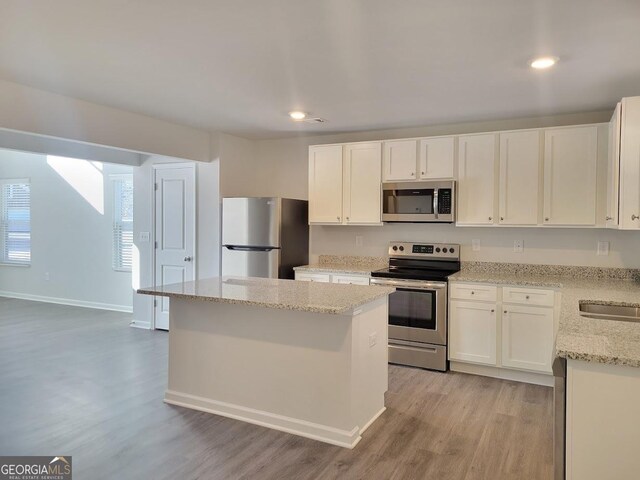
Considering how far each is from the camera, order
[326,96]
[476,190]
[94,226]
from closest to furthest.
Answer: [326,96] → [476,190] → [94,226]

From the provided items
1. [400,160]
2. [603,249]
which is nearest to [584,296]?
[603,249]

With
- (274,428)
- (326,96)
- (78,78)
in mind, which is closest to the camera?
(274,428)

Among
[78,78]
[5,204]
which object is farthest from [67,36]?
[5,204]

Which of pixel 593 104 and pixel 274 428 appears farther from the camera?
pixel 593 104

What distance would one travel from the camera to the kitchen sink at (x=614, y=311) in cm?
287

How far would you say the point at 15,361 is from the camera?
4457mm

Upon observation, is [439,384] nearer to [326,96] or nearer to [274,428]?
[274,428]

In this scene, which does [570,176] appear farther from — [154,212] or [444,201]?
[154,212]

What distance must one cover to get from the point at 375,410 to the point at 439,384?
94 centimetres

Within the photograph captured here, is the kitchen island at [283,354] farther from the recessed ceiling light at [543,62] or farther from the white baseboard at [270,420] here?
the recessed ceiling light at [543,62]

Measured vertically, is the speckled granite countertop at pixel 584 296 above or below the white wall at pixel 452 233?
below

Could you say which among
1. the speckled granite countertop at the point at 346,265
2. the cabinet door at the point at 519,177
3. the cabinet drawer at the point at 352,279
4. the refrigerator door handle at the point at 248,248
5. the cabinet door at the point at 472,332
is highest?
the cabinet door at the point at 519,177

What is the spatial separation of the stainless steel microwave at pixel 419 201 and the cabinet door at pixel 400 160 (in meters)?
0.08

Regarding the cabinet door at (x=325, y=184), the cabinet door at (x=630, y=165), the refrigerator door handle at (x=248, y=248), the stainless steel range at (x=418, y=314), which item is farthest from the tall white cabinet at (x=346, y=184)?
the cabinet door at (x=630, y=165)
